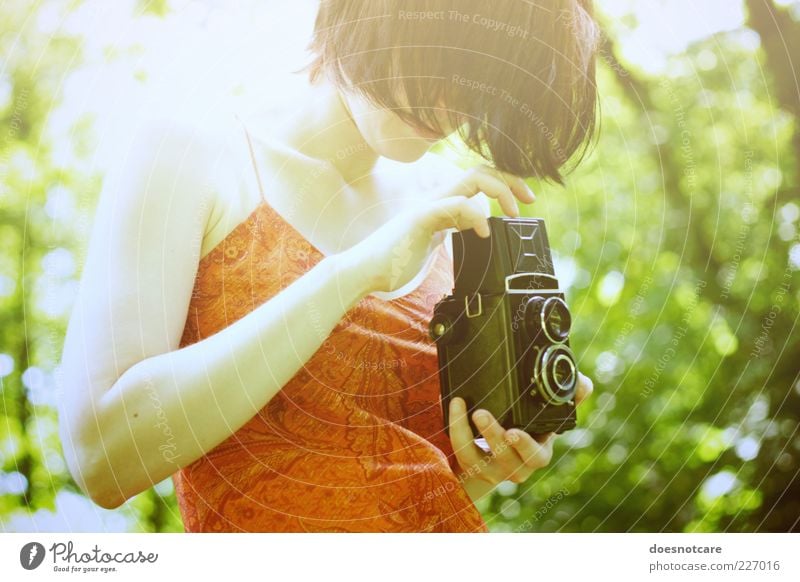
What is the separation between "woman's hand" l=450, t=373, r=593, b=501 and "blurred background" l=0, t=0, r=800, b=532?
0.10 feet

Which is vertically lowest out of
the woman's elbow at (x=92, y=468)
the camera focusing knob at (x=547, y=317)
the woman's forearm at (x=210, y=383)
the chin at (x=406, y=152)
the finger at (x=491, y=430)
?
the woman's elbow at (x=92, y=468)

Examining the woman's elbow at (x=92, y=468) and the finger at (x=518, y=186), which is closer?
the woman's elbow at (x=92, y=468)

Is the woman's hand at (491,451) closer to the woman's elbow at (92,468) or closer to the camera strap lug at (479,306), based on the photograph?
the camera strap lug at (479,306)

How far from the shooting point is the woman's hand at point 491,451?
0.81 metres

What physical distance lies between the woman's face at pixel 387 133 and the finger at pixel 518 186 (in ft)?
0.25

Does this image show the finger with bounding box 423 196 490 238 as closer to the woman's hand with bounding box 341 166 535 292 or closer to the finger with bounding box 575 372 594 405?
the woman's hand with bounding box 341 166 535 292

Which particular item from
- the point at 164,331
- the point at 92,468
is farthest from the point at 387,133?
the point at 92,468

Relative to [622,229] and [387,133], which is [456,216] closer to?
[387,133]

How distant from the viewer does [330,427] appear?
0.78 meters

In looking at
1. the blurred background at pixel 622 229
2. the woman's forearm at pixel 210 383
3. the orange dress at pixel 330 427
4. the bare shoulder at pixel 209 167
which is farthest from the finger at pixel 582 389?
the bare shoulder at pixel 209 167
